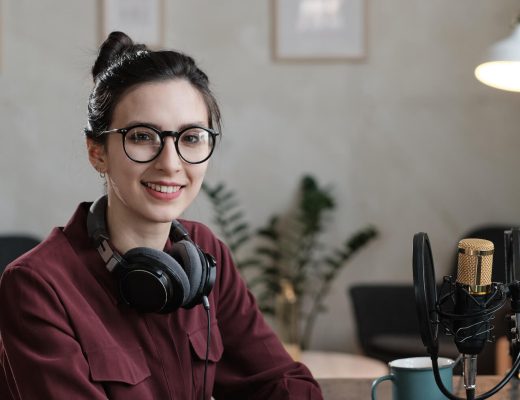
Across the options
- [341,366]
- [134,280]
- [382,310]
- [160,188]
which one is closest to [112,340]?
[134,280]

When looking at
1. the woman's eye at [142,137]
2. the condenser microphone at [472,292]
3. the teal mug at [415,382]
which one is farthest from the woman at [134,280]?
the condenser microphone at [472,292]

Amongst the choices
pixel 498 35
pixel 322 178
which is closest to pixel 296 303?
pixel 322 178

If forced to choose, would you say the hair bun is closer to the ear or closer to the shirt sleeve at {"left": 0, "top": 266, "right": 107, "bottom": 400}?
the ear

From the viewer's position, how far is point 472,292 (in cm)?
131

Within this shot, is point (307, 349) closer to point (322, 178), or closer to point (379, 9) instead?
point (322, 178)

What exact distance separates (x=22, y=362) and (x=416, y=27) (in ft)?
11.5

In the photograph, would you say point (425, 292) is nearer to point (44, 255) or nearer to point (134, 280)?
point (134, 280)

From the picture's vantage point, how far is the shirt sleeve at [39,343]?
1395 mm

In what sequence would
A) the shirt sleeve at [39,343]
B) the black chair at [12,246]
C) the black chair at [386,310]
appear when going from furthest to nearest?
the black chair at [12,246], the black chair at [386,310], the shirt sleeve at [39,343]

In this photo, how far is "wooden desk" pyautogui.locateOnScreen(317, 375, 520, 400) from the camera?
63.5 inches

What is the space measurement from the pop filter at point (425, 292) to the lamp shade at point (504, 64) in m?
0.61

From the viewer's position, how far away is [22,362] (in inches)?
55.5

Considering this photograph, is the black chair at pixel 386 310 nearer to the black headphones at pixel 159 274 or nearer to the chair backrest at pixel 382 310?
the chair backrest at pixel 382 310

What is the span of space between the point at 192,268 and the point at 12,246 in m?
3.00
